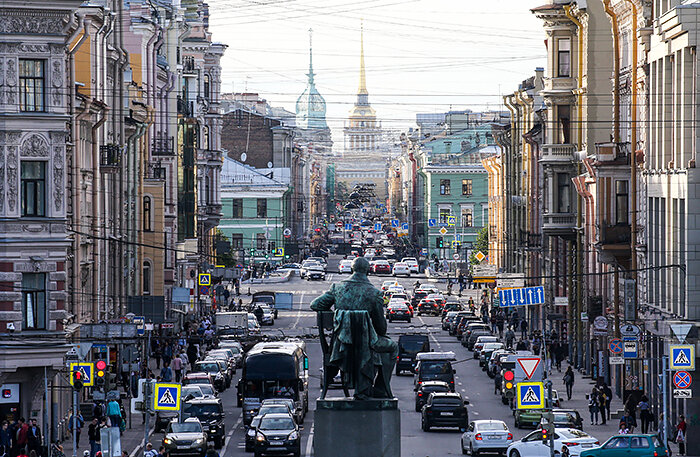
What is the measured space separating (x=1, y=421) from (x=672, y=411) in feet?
61.7

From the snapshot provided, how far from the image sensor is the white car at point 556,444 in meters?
37.8

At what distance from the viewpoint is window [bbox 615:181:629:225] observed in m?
54.2

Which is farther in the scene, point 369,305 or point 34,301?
point 34,301

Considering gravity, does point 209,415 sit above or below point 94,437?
above

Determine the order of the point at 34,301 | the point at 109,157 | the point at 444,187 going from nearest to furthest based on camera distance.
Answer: the point at 34,301, the point at 109,157, the point at 444,187

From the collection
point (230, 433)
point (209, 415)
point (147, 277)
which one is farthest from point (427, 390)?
point (147, 277)

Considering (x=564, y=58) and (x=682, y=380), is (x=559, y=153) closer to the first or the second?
(x=564, y=58)

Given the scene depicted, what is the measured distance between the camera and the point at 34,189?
140ft

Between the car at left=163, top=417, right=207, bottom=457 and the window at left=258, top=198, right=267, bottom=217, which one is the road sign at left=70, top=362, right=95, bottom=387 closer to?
the car at left=163, top=417, right=207, bottom=457

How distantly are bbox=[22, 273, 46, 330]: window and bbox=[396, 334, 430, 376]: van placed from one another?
25.6 meters

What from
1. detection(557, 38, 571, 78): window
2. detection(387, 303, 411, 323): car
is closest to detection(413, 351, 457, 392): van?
detection(557, 38, 571, 78): window

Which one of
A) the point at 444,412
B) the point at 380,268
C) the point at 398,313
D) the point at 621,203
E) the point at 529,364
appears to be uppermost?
the point at 621,203

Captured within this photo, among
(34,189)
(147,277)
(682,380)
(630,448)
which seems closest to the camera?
(630,448)

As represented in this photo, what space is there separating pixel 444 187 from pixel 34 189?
114 metres
